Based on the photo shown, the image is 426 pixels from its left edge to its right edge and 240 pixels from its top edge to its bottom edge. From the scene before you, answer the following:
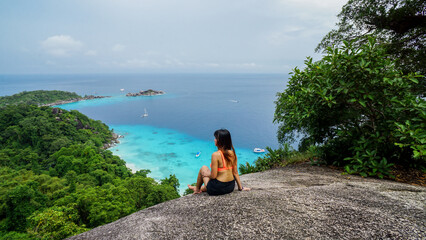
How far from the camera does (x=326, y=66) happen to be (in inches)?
210

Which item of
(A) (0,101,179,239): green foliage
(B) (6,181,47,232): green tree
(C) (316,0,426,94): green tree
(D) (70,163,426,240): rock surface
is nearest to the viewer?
(D) (70,163,426,240): rock surface

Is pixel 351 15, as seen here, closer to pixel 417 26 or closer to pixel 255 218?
pixel 417 26

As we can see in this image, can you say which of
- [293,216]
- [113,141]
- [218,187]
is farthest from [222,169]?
[113,141]

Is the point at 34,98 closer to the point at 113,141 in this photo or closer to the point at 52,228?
the point at 113,141

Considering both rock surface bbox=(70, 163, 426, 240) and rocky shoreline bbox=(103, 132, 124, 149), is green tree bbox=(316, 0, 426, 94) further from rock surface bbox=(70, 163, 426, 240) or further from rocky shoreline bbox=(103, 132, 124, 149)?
rocky shoreline bbox=(103, 132, 124, 149)

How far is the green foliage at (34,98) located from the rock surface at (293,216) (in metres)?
111

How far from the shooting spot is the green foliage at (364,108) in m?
4.48

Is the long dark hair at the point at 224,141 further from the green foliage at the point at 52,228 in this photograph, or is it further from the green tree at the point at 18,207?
the green tree at the point at 18,207

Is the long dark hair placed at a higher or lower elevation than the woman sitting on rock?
higher

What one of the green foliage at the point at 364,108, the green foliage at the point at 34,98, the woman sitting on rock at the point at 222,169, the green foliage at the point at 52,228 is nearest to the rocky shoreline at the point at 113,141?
the green foliage at the point at 52,228

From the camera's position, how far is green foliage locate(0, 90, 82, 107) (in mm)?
85938

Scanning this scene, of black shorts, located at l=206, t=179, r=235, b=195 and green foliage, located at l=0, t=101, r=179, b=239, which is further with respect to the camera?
green foliage, located at l=0, t=101, r=179, b=239

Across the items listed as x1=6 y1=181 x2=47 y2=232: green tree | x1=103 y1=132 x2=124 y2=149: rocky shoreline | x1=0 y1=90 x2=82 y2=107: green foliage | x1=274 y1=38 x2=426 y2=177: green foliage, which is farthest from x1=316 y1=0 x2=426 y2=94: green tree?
x1=0 y1=90 x2=82 y2=107: green foliage

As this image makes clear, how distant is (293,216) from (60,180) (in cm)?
3042
